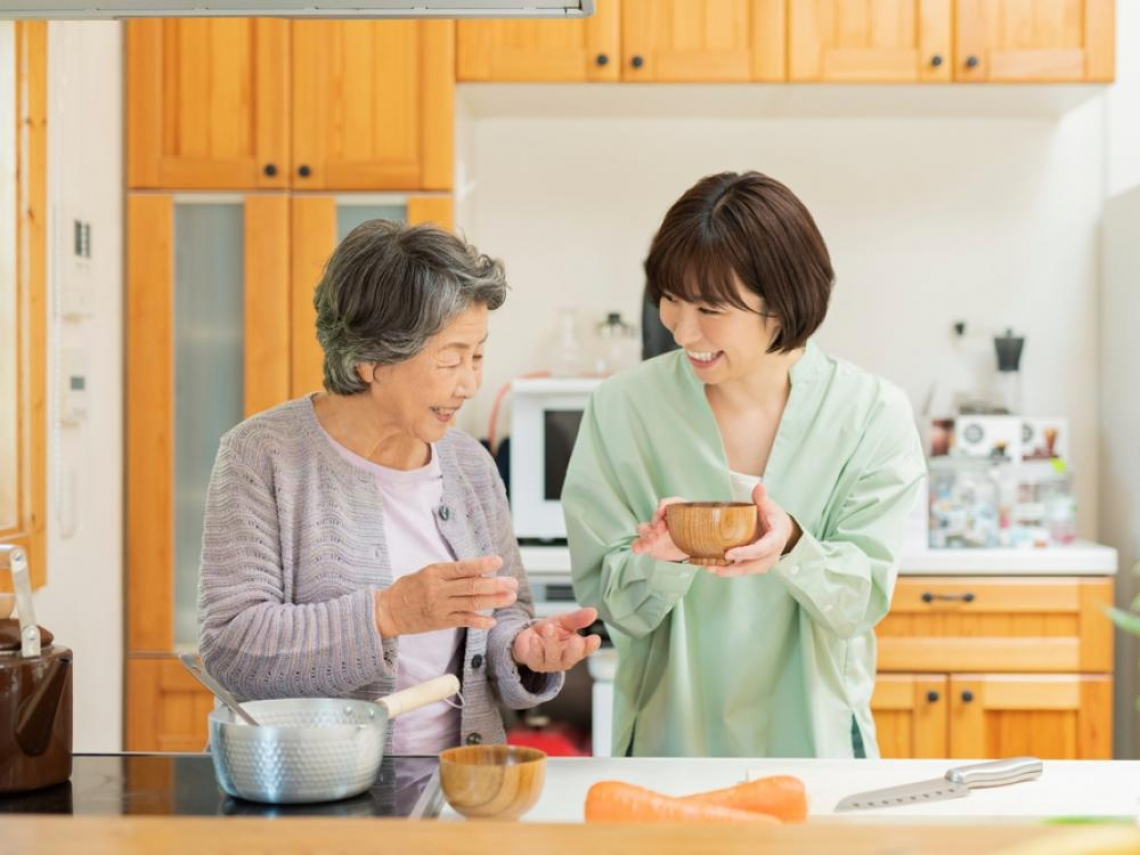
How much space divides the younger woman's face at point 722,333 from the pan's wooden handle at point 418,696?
0.59 meters

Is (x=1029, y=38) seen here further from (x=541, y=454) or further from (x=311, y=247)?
(x=311, y=247)

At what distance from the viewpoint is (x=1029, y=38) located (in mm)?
3203

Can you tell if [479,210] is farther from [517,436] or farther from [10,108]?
[10,108]

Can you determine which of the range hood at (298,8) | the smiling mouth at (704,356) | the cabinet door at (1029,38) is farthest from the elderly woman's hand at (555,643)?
the cabinet door at (1029,38)

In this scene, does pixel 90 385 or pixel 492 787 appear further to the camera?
pixel 90 385

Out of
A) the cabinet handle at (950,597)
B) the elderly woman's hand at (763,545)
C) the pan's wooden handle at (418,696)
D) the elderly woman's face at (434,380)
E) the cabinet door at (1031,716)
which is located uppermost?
the elderly woman's face at (434,380)

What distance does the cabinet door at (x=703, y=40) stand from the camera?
320 cm

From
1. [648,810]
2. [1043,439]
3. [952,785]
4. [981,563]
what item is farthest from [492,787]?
[1043,439]

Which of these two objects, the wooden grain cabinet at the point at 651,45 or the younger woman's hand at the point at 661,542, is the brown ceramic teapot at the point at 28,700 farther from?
the wooden grain cabinet at the point at 651,45

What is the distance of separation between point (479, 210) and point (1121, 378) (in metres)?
1.82

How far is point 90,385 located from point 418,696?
6.25 feet

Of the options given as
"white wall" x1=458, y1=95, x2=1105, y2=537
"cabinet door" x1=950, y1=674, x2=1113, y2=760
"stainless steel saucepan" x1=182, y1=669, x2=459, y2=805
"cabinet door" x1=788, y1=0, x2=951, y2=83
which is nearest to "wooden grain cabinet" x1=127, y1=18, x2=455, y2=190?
"white wall" x1=458, y1=95, x2=1105, y2=537

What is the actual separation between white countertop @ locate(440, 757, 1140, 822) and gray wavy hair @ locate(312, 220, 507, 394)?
0.54m

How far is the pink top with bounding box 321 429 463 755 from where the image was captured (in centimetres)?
154
